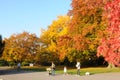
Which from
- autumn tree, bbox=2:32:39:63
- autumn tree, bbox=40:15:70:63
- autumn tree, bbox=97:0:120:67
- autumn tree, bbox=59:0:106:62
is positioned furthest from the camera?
autumn tree, bbox=40:15:70:63

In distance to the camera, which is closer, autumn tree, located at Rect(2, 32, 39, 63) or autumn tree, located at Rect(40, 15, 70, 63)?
autumn tree, located at Rect(2, 32, 39, 63)

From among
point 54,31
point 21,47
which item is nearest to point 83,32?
point 21,47

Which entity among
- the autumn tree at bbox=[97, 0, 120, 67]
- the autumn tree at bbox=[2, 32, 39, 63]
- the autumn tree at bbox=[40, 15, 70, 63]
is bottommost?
the autumn tree at bbox=[97, 0, 120, 67]

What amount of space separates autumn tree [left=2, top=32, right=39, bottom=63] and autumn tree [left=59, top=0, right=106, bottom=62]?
40.4ft

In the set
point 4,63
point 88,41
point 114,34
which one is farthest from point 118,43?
point 4,63

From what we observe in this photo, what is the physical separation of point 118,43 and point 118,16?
0.62m

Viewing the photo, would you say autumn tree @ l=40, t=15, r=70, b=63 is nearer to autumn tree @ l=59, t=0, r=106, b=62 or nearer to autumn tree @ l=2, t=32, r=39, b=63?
autumn tree @ l=2, t=32, r=39, b=63

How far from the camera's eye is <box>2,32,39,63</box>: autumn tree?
262 ft

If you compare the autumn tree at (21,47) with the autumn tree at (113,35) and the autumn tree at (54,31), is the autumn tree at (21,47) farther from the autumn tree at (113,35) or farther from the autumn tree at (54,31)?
the autumn tree at (113,35)

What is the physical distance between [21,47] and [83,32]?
1911cm

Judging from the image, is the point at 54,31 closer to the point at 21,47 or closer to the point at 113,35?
the point at 21,47

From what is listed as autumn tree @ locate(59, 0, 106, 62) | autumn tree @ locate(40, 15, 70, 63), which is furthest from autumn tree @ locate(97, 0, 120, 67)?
autumn tree @ locate(40, 15, 70, 63)

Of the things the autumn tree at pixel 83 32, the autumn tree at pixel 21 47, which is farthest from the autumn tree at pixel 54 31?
the autumn tree at pixel 83 32

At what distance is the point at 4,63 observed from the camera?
96812mm
